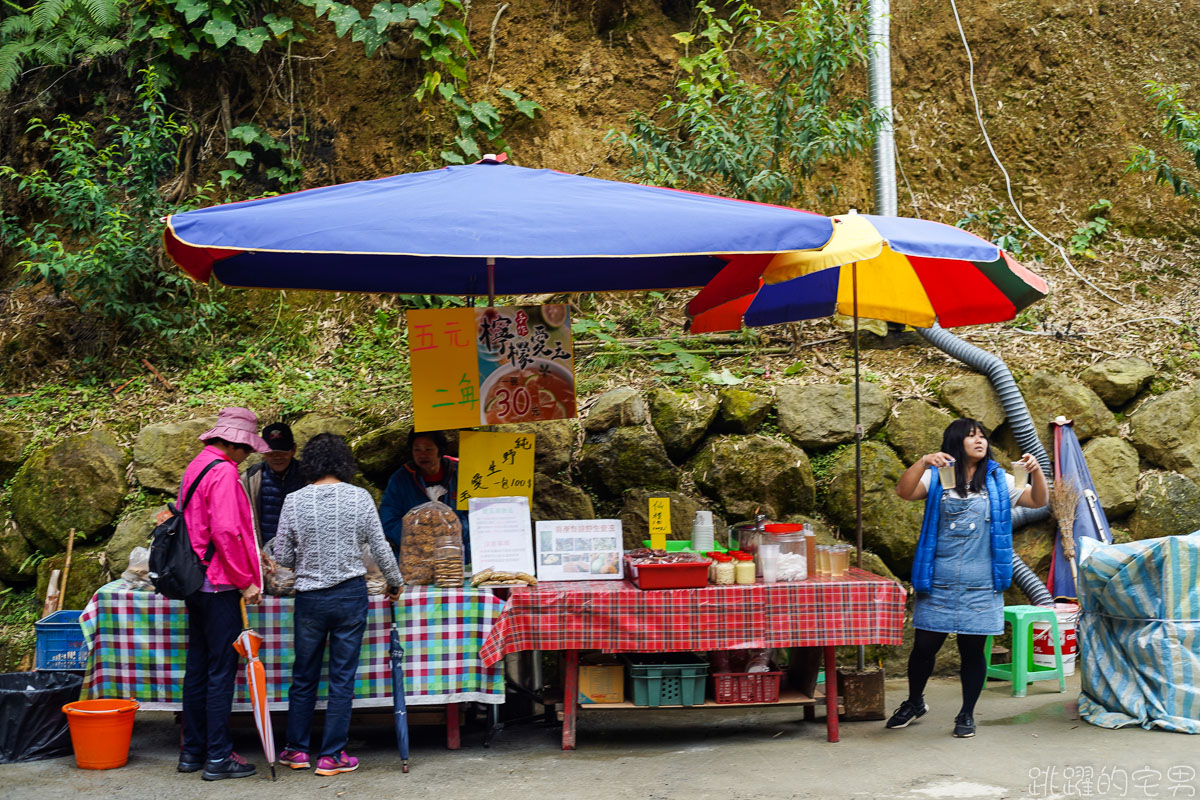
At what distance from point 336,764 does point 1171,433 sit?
6297mm

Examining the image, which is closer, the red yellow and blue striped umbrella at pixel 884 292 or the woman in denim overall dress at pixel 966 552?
the woman in denim overall dress at pixel 966 552

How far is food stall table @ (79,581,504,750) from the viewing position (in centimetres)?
505

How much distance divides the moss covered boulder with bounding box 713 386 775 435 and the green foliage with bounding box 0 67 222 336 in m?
4.34

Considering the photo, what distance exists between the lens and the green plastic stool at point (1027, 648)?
6184 mm

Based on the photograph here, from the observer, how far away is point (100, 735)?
4.91 metres

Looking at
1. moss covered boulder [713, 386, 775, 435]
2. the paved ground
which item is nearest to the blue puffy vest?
the paved ground

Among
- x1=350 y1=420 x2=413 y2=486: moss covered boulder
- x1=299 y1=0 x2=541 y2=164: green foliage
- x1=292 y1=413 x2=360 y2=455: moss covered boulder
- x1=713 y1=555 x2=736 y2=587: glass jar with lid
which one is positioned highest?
x1=299 y1=0 x2=541 y2=164: green foliage

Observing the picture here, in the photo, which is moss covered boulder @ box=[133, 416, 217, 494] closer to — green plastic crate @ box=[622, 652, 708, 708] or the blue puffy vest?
green plastic crate @ box=[622, 652, 708, 708]

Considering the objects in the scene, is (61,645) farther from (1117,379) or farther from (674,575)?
(1117,379)

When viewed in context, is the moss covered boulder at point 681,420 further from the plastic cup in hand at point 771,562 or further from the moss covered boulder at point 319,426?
the moss covered boulder at point 319,426

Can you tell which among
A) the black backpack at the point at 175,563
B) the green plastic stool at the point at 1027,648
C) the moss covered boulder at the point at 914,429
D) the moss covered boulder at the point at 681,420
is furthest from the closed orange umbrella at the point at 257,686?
the moss covered boulder at the point at 914,429

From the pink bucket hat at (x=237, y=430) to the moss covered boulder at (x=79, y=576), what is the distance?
225 centimetres

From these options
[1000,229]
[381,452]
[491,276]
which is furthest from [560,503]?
[1000,229]

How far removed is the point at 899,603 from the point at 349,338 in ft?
16.8
